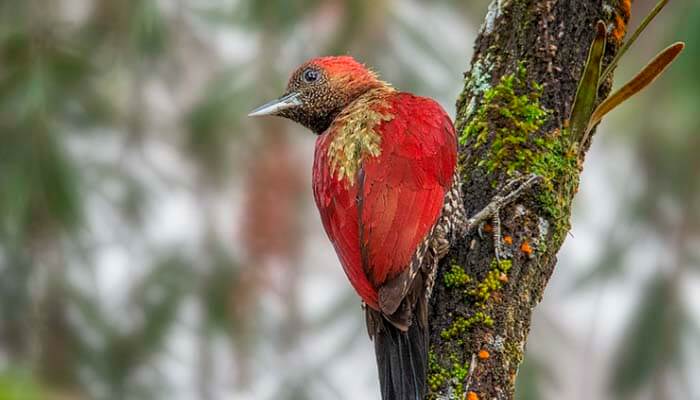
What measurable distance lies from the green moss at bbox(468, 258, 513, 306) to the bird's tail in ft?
0.51

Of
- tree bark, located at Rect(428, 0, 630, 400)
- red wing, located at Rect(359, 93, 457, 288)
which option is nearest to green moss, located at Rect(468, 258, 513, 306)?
tree bark, located at Rect(428, 0, 630, 400)

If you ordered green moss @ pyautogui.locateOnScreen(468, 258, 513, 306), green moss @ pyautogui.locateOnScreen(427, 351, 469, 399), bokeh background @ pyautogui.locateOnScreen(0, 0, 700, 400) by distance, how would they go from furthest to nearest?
bokeh background @ pyautogui.locateOnScreen(0, 0, 700, 400) → green moss @ pyautogui.locateOnScreen(468, 258, 513, 306) → green moss @ pyautogui.locateOnScreen(427, 351, 469, 399)

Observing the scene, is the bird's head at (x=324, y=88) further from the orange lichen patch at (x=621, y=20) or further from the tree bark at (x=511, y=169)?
the orange lichen patch at (x=621, y=20)

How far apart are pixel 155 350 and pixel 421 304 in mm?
7170

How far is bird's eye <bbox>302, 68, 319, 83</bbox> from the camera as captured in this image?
3.35 meters

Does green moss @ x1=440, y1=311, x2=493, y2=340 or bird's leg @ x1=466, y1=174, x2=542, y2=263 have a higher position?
bird's leg @ x1=466, y1=174, x2=542, y2=263

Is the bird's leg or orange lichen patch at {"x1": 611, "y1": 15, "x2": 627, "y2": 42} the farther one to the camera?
orange lichen patch at {"x1": 611, "y1": 15, "x2": 627, "y2": 42}

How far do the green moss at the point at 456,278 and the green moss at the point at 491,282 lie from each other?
0.16 feet

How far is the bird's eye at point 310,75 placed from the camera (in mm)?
3354

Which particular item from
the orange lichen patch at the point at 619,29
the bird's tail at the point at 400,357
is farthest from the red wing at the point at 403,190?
the orange lichen patch at the point at 619,29

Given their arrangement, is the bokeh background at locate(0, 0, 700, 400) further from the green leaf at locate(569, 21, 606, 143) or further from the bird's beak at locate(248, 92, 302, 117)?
the green leaf at locate(569, 21, 606, 143)

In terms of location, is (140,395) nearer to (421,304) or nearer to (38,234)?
(38,234)

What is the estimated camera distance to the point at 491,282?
241 centimetres

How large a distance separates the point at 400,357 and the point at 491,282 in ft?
0.98
